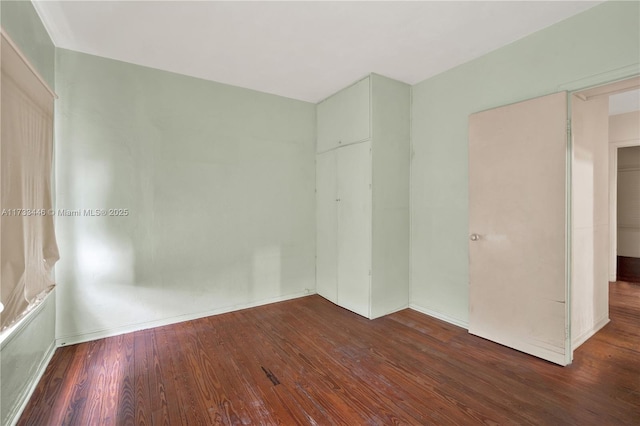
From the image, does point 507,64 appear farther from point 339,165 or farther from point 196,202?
point 196,202

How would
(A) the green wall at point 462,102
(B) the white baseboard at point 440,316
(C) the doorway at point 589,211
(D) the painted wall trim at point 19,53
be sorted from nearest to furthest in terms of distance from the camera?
(D) the painted wall trim at point 19,53 < (A) the green wall at point 462,102 < (C) the doorway at point 589,211 < (B) the white baseboard at point 440,316

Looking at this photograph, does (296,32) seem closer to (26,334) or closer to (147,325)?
(26,334)

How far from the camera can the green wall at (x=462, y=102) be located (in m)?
2.14

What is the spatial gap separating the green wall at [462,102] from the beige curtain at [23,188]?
11.8ft

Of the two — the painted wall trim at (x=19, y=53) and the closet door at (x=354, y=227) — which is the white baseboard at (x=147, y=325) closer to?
the closet door at (x=354, y=227)

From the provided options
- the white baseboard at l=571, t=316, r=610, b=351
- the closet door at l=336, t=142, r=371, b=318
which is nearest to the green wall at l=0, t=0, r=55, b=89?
the closet door at l=336, t=142, r=371, b=318

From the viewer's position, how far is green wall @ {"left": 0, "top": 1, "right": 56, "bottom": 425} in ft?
5.58

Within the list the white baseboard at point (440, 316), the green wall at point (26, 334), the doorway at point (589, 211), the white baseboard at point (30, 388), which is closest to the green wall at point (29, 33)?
the green wall at point (26, 334)

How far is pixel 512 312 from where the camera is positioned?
8.57 feet

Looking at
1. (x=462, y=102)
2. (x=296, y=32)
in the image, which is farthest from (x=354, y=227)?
(x=296, y=32)

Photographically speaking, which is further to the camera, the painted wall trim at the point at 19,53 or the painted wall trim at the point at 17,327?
the painted wall trim at the point at 17,327

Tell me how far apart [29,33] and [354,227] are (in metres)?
3.34

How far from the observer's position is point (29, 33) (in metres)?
2.07

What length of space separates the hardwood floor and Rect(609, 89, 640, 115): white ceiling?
9.68ft
